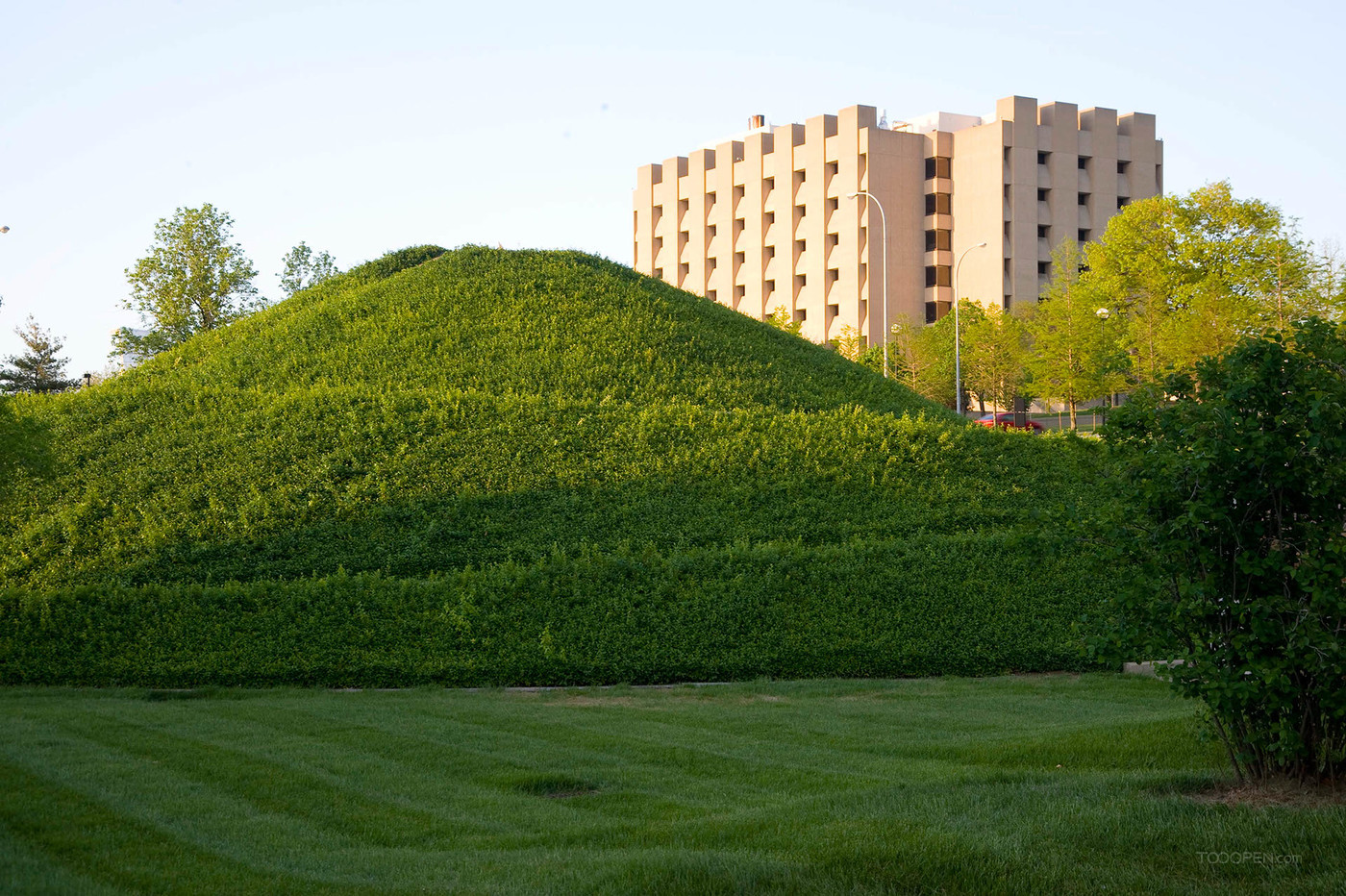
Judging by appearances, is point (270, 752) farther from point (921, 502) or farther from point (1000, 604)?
point (921, 502)

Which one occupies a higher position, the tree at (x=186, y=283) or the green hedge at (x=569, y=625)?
the tree at (x=186, y=283)

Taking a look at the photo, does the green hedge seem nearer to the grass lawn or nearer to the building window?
the grass lawn

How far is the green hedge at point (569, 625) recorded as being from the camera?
13000 millimetres

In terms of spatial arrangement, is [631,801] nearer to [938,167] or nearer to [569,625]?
[569,625]

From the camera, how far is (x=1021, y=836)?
5.93 m

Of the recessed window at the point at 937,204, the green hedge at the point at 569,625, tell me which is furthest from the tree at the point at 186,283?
the recessed window at the point at 937,204

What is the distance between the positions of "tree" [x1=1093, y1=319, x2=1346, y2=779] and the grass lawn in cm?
63

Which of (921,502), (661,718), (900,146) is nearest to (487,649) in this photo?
(661,718)

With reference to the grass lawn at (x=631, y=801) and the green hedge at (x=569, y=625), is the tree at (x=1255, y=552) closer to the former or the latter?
the grass lawn at (x=631, y=801)

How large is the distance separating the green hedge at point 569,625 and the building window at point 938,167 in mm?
61470

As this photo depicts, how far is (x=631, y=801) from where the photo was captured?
7379mm

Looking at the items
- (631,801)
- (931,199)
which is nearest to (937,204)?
(931,199)

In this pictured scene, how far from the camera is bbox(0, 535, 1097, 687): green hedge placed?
42.7ft

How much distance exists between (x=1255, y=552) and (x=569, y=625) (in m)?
8.58
